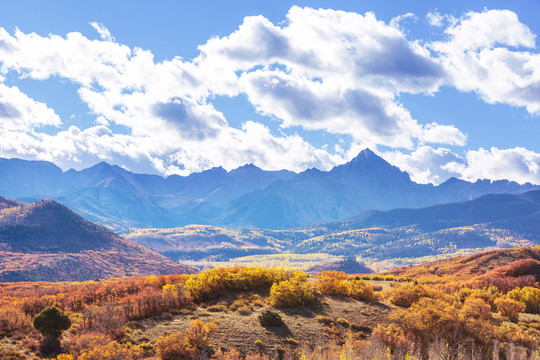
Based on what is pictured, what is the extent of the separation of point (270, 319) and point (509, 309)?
67.9 ft

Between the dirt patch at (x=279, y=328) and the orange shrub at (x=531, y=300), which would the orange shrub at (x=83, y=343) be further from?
the orange shrub at (x=531, y=300)

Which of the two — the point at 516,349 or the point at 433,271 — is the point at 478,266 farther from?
the point at 516,349

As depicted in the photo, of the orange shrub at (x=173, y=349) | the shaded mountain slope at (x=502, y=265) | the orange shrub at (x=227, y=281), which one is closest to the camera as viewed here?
the orange shrub at (x=173, y=349)

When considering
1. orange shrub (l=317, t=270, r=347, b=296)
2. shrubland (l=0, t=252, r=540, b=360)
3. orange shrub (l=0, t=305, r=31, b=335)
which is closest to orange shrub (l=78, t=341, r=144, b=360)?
shrubland (l=0, t=252, r=540, b=360)

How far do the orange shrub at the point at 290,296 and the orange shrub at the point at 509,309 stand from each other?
16.0m

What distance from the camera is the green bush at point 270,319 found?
2389cm

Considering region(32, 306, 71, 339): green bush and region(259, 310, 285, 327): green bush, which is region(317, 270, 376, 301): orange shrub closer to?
region(259, 310, 285, 327): green bush

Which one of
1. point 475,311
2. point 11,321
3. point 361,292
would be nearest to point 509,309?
point 475,311

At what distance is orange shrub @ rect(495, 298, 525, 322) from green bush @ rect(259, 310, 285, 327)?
19.4 metres

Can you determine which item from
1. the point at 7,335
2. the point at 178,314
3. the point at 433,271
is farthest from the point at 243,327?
the point at 433,271

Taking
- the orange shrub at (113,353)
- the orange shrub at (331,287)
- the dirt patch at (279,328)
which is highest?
the orange shrub at (331,287)

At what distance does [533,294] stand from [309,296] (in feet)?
70.6

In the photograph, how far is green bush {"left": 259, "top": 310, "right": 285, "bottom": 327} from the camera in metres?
23.9

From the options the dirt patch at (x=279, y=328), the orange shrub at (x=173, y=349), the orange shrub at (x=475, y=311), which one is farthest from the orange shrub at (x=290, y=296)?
the orange shrub at (x=475, y=311)
